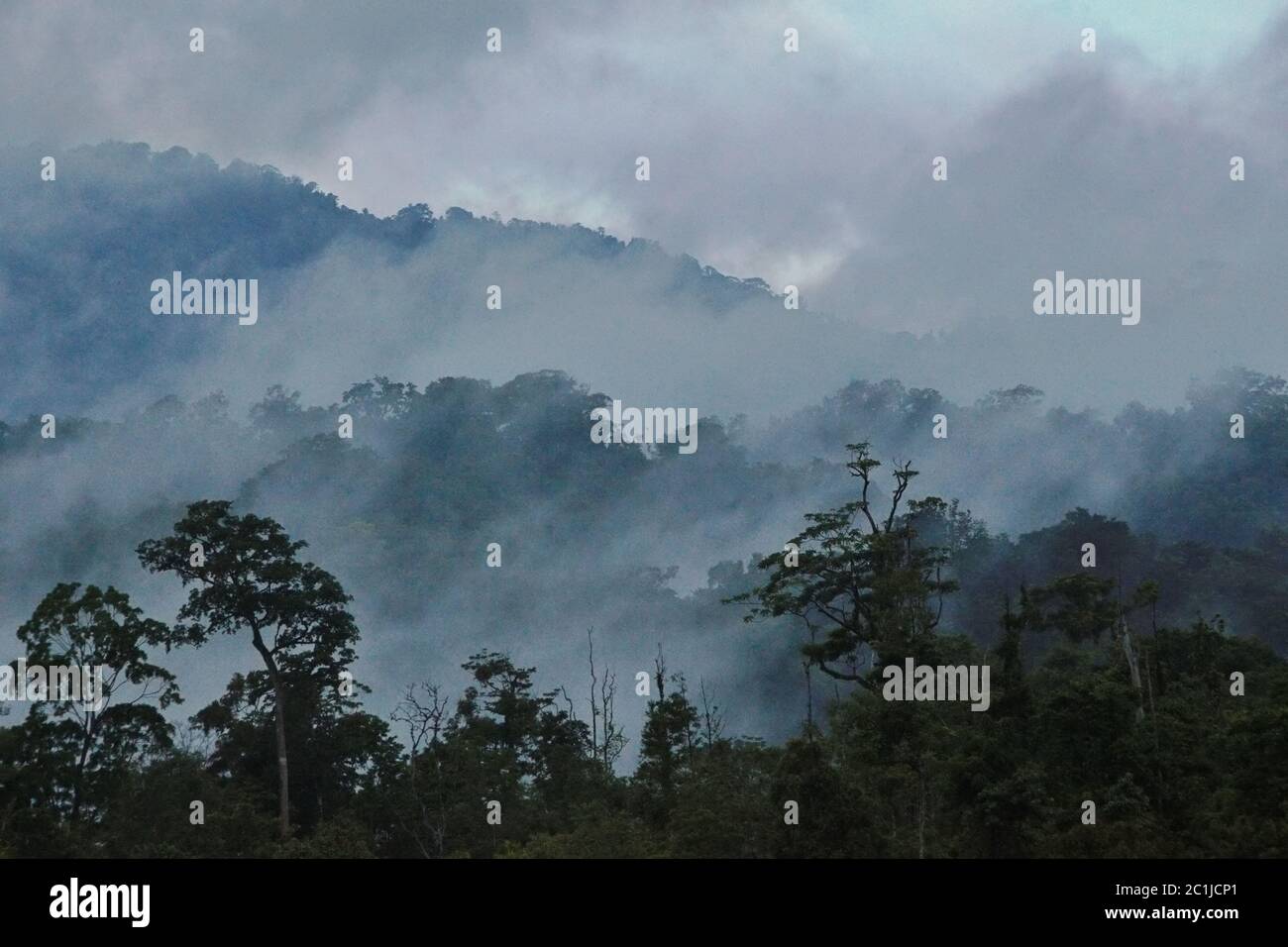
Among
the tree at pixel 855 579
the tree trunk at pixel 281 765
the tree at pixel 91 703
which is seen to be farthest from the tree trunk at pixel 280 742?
the tree at pixel 855 579

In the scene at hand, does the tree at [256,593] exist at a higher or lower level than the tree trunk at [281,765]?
higher

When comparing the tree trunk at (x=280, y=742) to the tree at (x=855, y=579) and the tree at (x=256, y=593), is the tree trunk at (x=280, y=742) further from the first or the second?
the tree at (x=855, y=579)

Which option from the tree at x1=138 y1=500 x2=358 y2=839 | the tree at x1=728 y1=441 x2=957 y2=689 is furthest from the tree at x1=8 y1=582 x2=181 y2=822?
the tree at x1=728 y1=441 x2=957 y2=689

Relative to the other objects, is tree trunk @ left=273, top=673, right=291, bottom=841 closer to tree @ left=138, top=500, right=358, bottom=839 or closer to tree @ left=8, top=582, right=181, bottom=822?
tree @ left=138, top=500, right=358, bottom=839

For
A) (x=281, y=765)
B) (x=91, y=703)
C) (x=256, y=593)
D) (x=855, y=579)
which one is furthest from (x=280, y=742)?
(x=855, y=579)

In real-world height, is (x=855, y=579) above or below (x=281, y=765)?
above

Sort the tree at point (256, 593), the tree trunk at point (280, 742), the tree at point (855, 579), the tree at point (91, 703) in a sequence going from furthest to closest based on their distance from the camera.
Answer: the tree at point (256, 593)
the tree at point (855, 579)
the tree trunk at point (280, 742)
the tree at point (91, 703)

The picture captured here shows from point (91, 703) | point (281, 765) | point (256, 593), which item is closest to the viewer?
point (91, 703)

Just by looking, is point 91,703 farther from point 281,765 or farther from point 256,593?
point 256,593

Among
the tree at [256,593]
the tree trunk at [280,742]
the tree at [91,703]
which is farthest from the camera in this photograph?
the tree at [256,593]
